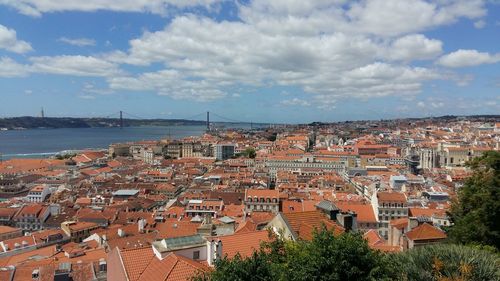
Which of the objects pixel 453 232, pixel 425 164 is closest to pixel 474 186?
pixel 453 232

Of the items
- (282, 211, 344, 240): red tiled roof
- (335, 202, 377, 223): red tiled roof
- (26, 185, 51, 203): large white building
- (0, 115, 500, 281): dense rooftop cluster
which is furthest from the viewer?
(26, 185, 51, 203): large white building

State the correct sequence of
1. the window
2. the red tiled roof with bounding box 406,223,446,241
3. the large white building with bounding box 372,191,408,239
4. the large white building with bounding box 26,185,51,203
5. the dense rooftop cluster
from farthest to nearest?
the large white building with bounding box 26,185,51,203
the large white building with bounding box 372,191,408,239
the red tiled roof with bounding box 406,223,446,241
the dense rooftop cluster
the window

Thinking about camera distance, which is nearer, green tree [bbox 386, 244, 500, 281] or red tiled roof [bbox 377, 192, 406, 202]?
green tree [bbox 386, 244, 500, 281]

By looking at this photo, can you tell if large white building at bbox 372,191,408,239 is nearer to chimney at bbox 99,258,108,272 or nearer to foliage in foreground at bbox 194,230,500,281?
chimney at bbox 99,258,108,272

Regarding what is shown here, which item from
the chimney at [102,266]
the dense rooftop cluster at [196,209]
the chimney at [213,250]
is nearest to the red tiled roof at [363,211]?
the dense rooftop cluster at [196,209]

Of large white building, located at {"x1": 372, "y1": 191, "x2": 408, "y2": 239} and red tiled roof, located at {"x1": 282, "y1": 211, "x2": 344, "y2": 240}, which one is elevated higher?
red tiled roof, located at {"x1": 282, "y1": 211, "x2": 344, "y2": 240}

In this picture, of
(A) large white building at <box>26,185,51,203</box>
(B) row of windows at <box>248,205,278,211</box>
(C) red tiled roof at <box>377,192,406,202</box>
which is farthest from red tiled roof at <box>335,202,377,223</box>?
(A) large white building at <box>26,185,51,203</box>

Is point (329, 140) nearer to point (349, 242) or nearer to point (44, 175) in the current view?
point (44, 175)
